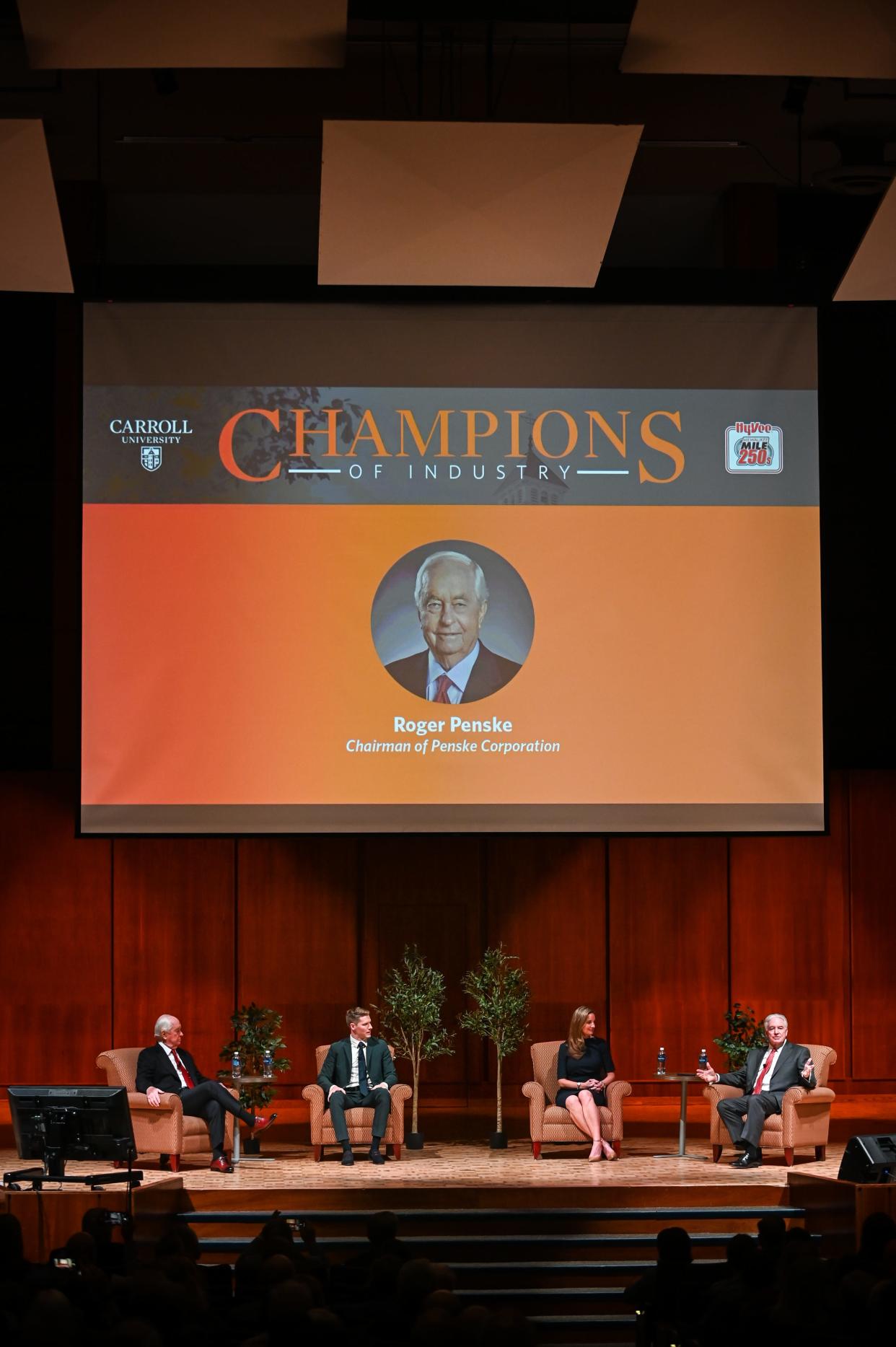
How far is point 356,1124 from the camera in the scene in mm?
9352

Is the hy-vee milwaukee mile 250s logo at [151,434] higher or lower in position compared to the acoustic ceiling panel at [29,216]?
lower

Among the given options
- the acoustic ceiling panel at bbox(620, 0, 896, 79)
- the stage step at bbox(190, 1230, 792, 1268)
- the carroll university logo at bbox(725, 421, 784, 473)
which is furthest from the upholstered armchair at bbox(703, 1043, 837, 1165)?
the acoustic ceiling panel at bbox(620, 0, 896, 79)

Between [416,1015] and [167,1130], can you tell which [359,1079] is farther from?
[167,1130]

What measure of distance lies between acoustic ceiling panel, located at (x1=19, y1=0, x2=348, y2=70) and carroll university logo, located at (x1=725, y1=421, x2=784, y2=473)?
3.07 meters

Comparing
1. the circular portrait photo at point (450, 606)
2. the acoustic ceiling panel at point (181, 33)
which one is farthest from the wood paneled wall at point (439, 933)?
the acoustic ceiling panel at point (181, 33)

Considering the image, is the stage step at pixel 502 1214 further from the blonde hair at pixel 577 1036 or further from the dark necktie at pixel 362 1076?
the blonde hair at pixel 577 1036

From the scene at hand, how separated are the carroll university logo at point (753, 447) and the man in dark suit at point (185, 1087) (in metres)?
4.34

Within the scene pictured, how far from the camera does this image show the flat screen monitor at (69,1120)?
732 centimetres

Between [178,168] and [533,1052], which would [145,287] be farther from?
[533,1052]

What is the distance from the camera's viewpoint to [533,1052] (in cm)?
997

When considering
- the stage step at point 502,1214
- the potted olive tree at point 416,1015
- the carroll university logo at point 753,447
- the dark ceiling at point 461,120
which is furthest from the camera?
the potted olive tree at point 416,1015

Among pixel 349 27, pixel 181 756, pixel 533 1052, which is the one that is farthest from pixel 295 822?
pixel 349 27

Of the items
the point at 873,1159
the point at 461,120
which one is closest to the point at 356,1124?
the point at 873,1159

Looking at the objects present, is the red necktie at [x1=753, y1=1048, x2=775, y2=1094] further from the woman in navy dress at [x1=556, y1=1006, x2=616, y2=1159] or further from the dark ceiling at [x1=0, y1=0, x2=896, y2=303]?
the dark ceiling at [x1=0, y1=0, x2=896, y2=303]
